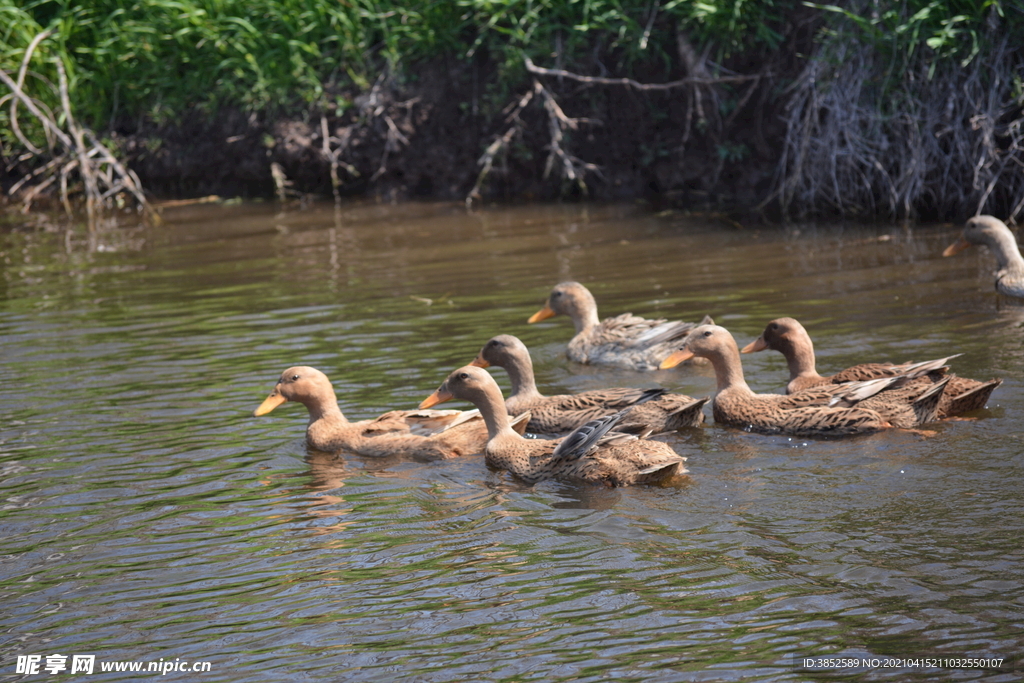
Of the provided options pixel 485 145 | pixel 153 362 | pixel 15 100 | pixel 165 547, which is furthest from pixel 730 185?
pixel 165 547

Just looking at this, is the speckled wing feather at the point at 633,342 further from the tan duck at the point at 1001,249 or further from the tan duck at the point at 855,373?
the tan duck at the point at 1001,249

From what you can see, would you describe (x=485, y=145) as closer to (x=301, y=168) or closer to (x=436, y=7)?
(x=436, y=7)

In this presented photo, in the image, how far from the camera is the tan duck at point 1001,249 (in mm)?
Answer: 9312

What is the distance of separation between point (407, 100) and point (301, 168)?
195 cm

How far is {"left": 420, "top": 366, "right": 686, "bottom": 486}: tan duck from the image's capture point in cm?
585

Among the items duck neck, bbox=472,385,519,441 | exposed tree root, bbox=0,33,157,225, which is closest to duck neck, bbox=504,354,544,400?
duck neck, bbox=472,385,519,441

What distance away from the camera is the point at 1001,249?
9.78 m

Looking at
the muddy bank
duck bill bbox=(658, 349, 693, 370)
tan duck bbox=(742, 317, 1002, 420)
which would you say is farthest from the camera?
the muddy bank

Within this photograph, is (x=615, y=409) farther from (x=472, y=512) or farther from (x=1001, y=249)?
(x=1001, y=249)

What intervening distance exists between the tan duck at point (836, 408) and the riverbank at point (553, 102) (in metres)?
5.86

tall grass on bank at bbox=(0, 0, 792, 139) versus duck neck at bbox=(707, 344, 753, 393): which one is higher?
tall grass on bank at bbox=(0, 0, 792, 139)

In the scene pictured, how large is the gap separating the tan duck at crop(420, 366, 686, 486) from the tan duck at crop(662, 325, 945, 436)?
0.85 meters

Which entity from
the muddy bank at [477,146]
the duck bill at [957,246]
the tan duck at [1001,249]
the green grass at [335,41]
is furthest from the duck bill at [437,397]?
the muddy bank at [477,146]

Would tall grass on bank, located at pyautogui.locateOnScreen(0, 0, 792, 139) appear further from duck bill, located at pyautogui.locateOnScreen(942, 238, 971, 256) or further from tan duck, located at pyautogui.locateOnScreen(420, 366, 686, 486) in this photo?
tan duck, located at pyautogui.locateOnScreen(420, 366, 686, 486)
